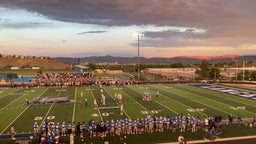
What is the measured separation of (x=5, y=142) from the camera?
65.1 ft

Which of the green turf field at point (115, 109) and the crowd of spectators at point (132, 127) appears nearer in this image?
the crowd of spectators at point (132, 127)

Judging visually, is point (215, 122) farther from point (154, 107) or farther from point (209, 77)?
point (209, 77)

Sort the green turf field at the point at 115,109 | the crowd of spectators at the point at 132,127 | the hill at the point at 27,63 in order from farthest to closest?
the hill at the point at 27,63 < the green turf field at the point at 115,109 < the crowd of spectators at the point at 132,127

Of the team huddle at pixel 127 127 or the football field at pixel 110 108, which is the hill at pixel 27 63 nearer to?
the football field at pixel 110 108

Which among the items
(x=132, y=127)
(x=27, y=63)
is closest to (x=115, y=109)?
(x=132, y=127)

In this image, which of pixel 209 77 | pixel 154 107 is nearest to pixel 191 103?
pixel 154 107

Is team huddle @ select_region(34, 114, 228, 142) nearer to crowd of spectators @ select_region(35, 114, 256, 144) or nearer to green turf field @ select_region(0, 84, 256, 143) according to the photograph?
crowd of spectators @ select_region(35, 114, 256, 144)

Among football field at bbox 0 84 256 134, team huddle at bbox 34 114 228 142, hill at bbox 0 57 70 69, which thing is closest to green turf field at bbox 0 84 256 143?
football field at bbox 0 84 256 134

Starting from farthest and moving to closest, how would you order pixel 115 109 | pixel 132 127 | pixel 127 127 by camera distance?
pixel 115 109 < pixel 132 127 < pixel 127 127

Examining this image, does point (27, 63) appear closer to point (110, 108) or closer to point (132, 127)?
point (110, 108)

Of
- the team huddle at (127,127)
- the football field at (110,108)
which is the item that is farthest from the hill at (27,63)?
the team huddle at (127,127)

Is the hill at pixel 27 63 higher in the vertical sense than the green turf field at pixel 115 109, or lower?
higher

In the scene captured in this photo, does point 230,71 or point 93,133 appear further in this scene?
point 230,71

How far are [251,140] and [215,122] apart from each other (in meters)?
3.03
